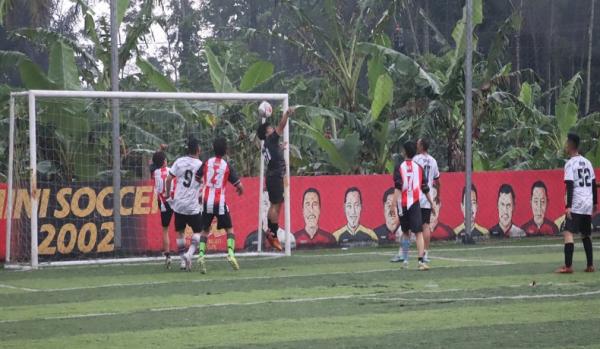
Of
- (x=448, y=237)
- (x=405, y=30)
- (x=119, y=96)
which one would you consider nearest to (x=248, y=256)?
(x=119, y=96)

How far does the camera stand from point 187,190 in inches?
738

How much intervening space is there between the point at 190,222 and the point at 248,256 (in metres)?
3.48

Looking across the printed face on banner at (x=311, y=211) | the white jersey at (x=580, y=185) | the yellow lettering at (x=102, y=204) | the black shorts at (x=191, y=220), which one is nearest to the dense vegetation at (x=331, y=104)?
the yellow lettering at (x=102, y=204)

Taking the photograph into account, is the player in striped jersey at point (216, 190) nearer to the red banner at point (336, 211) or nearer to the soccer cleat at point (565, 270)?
the red banner at point (336, 211)

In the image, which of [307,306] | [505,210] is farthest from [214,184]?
[505,210]

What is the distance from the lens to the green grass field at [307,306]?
10.9 meters

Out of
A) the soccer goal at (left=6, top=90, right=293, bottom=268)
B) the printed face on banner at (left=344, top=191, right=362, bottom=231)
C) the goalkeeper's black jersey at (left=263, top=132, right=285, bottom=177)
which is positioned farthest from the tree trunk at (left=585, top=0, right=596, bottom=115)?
the goalkeeper's black jersey at (left=263, top=132, right=285, bottom=177)

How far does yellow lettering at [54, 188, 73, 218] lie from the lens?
69.9ft

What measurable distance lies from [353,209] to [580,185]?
8.07 metres

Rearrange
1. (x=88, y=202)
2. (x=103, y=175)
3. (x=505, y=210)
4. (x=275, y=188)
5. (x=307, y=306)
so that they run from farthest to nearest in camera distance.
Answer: (x=505, y=210)
(x=103, y=175)
(x=88, y=202)
(x=275, y=188)
(x=307, y=306)

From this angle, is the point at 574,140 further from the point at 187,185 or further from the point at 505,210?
the point at 505,210

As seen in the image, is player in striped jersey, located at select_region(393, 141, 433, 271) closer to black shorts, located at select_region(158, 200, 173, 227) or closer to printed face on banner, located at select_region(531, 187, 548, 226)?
black shorts, located at select_region(158, 200, 173, 227)

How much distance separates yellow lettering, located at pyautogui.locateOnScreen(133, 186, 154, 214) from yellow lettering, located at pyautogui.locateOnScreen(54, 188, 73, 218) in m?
1.35

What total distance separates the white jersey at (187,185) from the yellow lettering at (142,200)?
3614 millimetres
